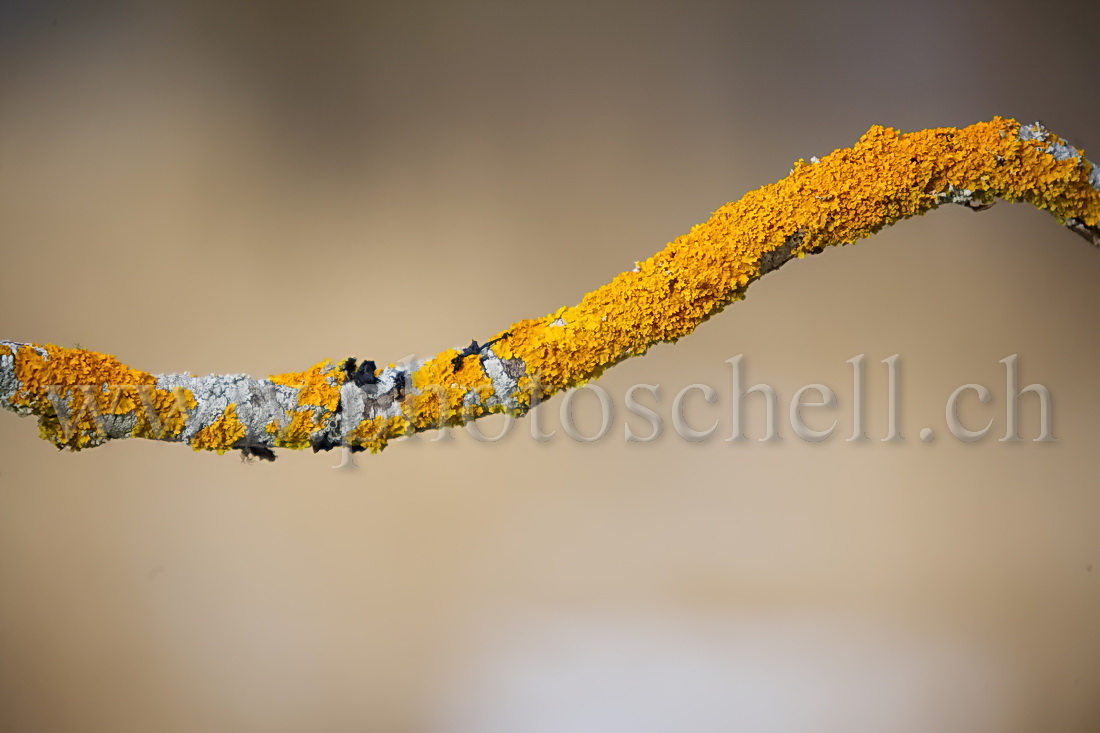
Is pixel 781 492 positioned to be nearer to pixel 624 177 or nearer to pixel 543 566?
pixel 543 566

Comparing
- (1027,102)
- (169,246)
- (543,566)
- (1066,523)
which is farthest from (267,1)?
(1066,523)

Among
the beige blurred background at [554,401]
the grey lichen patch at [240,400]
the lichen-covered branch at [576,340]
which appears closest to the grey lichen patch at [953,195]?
the lichen-covered branch at [576,340]

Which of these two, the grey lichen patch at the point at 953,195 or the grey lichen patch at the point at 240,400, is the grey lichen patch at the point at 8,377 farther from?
the grey lichen patch at the point at 953,195

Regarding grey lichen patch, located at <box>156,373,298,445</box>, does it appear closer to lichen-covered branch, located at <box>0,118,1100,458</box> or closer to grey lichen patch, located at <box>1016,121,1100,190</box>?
lichen-covered branch, located at <box>0,118,1100,458</box>

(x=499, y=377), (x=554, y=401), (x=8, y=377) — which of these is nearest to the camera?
(x=8, y=377)

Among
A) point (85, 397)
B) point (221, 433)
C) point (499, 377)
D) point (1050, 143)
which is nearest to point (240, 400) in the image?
point (221, 433)

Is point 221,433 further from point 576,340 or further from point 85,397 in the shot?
point 576,340
